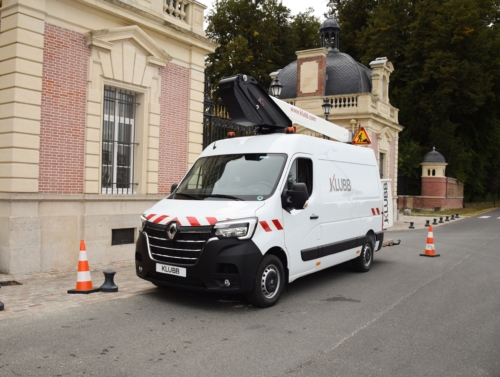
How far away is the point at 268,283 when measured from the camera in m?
6.88

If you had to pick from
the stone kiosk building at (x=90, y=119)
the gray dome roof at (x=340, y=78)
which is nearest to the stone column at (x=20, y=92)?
the stone kiosk building at (x=90, y=119)

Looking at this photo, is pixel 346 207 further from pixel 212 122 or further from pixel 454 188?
pixel 454 188

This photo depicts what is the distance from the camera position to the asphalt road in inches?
183

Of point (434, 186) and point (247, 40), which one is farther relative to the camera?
point (434, 186)

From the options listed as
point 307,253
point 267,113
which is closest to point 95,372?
point 307,253

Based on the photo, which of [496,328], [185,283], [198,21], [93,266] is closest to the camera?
[496,328]

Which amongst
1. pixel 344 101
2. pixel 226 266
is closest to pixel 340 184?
pixel 226 266

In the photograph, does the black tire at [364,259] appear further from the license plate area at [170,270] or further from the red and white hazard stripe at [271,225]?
the license plate area at [170,270]

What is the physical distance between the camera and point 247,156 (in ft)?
25.8

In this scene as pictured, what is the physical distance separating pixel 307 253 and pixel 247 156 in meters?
1.78

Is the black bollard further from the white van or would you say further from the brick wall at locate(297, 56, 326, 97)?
the brick wall at locate(297, 56, 326, 97)

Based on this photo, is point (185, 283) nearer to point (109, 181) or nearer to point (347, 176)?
point (347, 176)

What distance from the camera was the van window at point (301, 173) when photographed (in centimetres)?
751

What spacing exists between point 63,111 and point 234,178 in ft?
14.1
